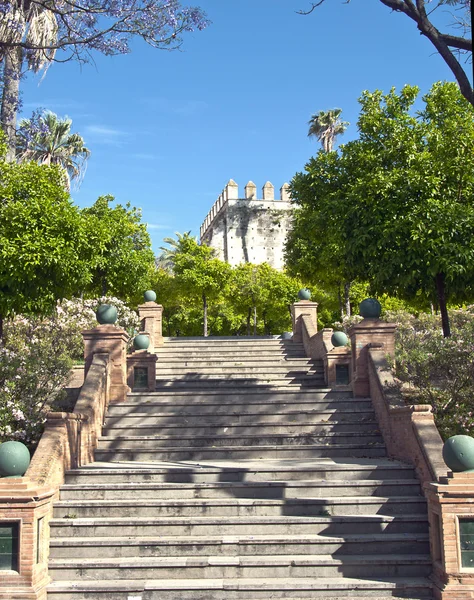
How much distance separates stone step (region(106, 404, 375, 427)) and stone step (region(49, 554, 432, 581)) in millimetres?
3335

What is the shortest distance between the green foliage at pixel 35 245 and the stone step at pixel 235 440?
11.4 feet

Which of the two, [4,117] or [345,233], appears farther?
[4,117]

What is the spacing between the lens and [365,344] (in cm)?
1079

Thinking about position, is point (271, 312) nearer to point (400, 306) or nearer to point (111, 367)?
point (400, 306)

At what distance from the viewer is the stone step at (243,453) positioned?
9.13m

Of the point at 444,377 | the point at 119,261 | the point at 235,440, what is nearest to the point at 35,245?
the point at 235,440

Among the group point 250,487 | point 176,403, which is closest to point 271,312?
point 176,403

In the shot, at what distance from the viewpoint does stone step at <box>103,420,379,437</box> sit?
31.9 feet

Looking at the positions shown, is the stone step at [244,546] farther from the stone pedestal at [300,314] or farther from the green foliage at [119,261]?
the green foliage at [119,261]

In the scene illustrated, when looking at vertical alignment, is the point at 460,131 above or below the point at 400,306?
above

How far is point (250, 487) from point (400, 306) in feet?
96.4

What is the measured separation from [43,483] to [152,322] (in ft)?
33.9

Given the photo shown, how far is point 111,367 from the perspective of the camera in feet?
35.8

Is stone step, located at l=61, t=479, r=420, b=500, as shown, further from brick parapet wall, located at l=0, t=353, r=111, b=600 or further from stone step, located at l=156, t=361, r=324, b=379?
stone step, located at l=156, t=361, r=324, b=379
